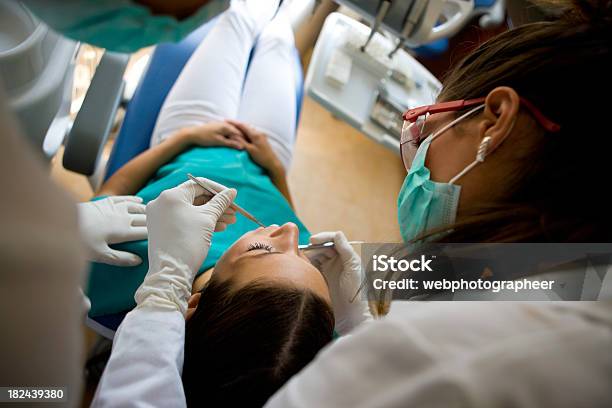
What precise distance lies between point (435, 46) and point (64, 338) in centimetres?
180

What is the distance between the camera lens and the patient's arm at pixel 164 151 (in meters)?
1.23

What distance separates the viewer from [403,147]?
977mm

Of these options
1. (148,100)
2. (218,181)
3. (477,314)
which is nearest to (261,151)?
(218,181)

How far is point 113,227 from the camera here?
97 cm

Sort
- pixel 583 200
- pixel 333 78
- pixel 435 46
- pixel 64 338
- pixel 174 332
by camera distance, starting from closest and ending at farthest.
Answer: pixel 64 338
pixel 583 200
pixel 174 332
pixel 333 78
pixel 435 46

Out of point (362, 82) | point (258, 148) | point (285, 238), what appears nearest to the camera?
point (285, 238)

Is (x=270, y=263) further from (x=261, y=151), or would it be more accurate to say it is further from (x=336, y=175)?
(x=336, y=175)

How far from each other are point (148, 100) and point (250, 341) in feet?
2.97

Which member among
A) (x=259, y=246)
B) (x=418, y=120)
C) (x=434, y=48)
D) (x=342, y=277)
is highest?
(x=418, y=120)

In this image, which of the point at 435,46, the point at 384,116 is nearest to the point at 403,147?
the point at 384,116

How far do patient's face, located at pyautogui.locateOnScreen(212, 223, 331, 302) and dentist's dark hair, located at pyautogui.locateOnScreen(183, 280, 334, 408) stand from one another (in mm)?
19

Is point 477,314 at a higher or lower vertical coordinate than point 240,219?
higher

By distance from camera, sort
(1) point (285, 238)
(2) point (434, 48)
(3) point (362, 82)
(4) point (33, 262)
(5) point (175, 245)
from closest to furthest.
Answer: (4) point (33, 262)
(5) point (175, 245)
(1) point (285, 238)
(3) point (362, 82)
(2) point (434, 48)

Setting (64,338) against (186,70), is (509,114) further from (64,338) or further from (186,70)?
(186,70)
